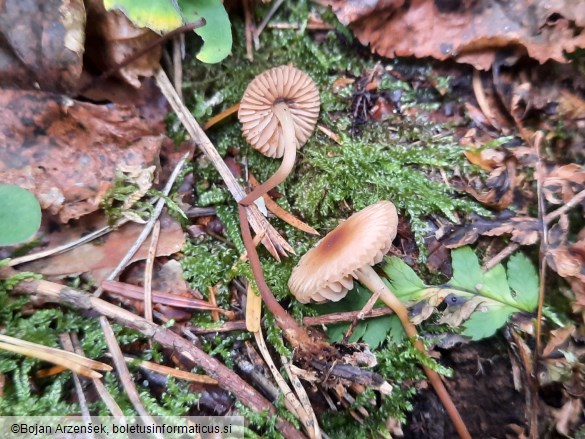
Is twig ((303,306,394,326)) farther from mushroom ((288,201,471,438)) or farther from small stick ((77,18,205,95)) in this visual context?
small stick ((77,18,205,95))

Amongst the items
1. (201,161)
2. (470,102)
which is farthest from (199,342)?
(470,102)

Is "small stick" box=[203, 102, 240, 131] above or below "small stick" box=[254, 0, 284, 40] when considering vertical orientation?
below

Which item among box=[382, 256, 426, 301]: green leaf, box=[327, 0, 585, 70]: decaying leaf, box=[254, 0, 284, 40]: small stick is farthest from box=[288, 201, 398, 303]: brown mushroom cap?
box=[254, 0, 284, 40]: small stick

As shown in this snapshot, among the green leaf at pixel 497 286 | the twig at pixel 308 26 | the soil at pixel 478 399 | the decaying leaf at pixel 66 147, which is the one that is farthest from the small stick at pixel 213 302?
the twig at pixel 308 26

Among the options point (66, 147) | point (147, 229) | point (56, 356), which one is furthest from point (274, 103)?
point (56, 356)

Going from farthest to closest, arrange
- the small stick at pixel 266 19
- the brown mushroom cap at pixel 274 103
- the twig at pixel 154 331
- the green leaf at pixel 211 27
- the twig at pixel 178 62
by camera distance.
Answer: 1. the small stick at pixel 266 19
2. the twig at pixel 178 62
3. the brown mushroom cap at pixel 274 103
4. the green leaf at pixel 211 27
5. the twig at pixel 154 331

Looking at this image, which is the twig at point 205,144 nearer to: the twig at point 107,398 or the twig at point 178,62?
the twig at point 178,62
